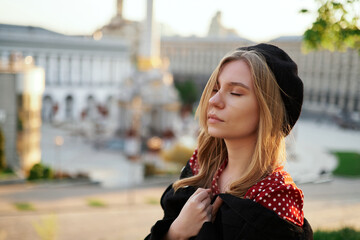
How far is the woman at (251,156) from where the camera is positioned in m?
1.71

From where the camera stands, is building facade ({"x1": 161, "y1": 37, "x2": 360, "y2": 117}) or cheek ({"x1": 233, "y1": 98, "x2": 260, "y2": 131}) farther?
building facade ({"x1": 161, "y1": 37, "x2": 360, "y2": 117})

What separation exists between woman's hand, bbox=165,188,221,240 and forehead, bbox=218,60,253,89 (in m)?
0.55

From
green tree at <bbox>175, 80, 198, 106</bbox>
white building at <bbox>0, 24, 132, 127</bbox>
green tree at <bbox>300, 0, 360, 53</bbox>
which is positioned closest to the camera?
green tree at <bbox>300, 0, 360, 53</bbox>

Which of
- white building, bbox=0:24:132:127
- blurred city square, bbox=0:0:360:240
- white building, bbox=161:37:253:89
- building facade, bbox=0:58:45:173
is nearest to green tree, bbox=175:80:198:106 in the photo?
blurred city square, bbox=0:0:360:240

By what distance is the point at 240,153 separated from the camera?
2031 mm

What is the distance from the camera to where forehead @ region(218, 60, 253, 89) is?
1873 millimetres

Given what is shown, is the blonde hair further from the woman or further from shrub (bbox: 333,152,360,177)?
shrub (bbox: 333,152,360,177)

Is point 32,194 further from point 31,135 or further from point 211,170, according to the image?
point 211,170

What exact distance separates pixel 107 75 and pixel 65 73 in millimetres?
6622

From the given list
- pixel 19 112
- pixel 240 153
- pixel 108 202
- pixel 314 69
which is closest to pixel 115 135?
pixel 19 112

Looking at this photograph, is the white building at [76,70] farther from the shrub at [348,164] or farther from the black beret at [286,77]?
the black beret at [286,77]

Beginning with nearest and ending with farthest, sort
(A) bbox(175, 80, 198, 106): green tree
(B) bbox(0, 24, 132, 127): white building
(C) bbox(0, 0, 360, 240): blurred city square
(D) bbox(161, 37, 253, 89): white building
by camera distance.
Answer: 1. (C) bbox(0, 0, 360, 240): blurred city square
2. (B) bbox(0, 24, 132, 127): white building
3. (A) bbox(175, 80, 198, 106): green tree
4. (D) bbox(161, 37, 253, 89): white building

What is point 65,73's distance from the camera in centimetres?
4753

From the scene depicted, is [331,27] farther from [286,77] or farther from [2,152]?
[2,152]
